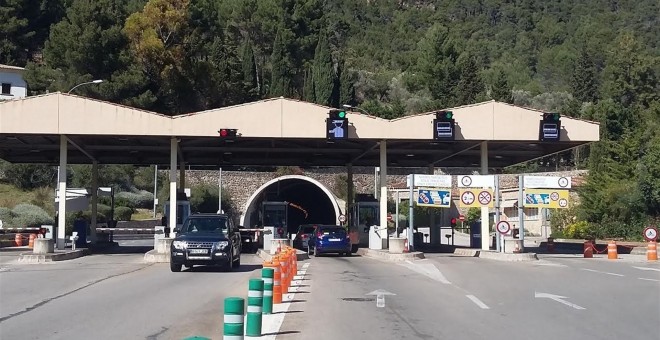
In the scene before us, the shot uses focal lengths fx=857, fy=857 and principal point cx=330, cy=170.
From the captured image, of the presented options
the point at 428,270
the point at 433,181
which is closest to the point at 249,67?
the point at 433,181

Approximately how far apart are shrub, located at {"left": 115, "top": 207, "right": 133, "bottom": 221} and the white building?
17.4m

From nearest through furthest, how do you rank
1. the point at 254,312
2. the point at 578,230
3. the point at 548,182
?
the point at 254,312 < the point at 548,182 < the point at 578,230

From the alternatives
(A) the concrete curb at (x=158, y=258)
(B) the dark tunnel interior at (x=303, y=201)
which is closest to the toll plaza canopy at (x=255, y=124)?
→ (A) the concrete curb at (x=158, y=258)

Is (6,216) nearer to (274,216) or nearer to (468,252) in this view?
(274,216)

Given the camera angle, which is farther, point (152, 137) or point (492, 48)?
point (492, 48)

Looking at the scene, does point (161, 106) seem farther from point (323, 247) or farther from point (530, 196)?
point (530, 196)

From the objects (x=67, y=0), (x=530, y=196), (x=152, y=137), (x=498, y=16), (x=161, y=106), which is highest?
(x=498, y=16)

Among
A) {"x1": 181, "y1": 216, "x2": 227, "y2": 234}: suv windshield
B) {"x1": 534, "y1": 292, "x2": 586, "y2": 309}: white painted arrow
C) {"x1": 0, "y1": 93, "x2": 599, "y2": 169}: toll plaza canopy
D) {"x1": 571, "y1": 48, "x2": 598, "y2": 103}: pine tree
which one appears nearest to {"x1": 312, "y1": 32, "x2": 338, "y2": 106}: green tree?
{"x1": 571, "y1": 48, "x2": 598, "y2": 103}: pine tree

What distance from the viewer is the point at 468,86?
91.5 metres

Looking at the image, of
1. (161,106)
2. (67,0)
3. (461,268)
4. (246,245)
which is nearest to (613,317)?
(461,268)

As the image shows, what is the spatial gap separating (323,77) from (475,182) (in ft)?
172

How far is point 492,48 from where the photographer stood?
5640 inches

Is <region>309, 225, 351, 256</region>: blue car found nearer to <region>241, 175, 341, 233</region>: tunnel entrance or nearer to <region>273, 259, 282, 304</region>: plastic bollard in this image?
<region>273, 259, 282, 304</region>: plastic bollard

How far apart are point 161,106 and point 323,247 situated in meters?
37.7
